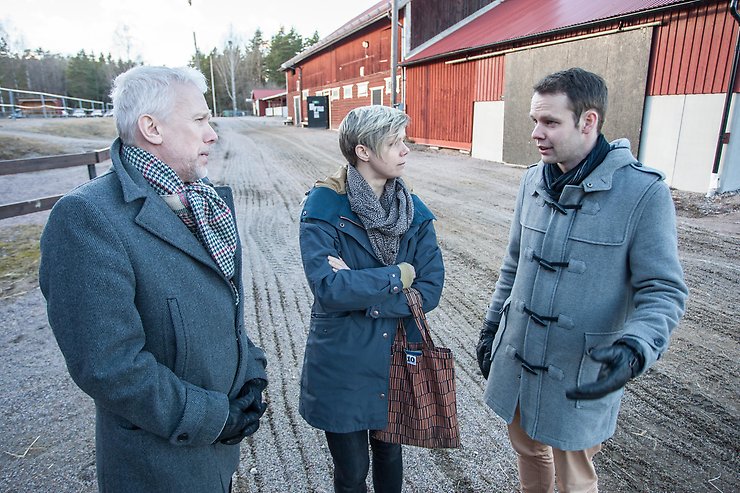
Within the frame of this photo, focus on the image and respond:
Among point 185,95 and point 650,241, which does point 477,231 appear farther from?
point 185,95

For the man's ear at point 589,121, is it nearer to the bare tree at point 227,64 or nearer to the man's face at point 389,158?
the man's face at point 389,158

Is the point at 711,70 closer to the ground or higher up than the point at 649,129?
higher up

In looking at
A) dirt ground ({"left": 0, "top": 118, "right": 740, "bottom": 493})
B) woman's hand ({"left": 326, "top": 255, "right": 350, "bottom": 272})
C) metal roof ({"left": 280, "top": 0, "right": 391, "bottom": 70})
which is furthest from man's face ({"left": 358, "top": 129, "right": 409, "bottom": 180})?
metal roof ({"left": 280, "top": 0, "right": 391, "bottom": 70})

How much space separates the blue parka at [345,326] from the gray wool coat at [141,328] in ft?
1.40

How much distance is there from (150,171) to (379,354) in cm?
112

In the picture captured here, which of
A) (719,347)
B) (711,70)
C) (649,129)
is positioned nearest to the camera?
(719,347)

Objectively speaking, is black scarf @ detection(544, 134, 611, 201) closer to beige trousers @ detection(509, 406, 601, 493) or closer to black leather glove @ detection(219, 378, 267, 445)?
beige trousers @ detection(509, 406, 601, 493)

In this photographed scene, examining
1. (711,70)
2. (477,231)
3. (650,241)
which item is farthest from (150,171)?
(711,70)

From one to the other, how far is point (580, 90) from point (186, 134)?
1.44 metres

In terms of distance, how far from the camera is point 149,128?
149 centimetres

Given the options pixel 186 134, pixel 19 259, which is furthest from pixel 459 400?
pixel 19 259

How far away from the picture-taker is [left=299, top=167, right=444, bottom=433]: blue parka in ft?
6.23

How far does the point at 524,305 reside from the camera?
6.37 ft

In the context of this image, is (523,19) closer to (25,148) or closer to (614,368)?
(614,368)
